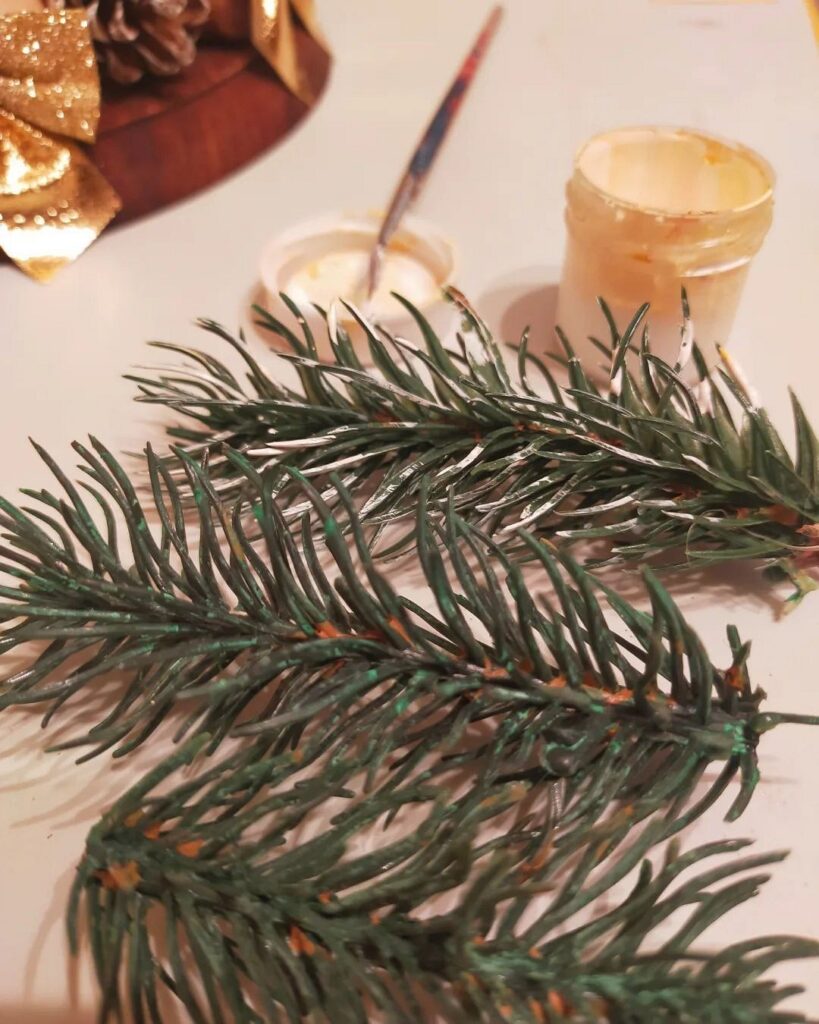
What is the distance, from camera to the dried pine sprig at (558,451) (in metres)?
0.34

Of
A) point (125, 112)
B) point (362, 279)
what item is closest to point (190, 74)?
point (125, 112)

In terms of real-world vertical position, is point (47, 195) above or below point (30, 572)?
above

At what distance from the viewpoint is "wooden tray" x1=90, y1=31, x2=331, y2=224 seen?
604 mm

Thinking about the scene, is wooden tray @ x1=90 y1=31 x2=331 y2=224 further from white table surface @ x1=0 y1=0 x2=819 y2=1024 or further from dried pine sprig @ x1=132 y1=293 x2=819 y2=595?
dried pine sprig @ x1=132 y1=293 x2=819 y2=595

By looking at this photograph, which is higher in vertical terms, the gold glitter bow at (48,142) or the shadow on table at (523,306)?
the gold glitter bow at (48,142)

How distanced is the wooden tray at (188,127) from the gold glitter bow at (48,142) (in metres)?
0.02

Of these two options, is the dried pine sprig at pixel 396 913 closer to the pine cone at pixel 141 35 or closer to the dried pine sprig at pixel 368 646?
the dried pine sprig at pixel 368 646

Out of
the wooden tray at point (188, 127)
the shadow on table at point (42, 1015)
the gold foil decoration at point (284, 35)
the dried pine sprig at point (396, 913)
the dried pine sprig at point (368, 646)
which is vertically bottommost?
the shadow on table at point (42, 1015)

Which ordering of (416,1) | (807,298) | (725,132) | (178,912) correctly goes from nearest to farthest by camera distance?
(178,912), (807,298), (725,132), (416,1)

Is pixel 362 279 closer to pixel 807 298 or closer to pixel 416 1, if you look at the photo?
pixel 807 298

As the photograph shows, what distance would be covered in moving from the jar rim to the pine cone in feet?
0.99

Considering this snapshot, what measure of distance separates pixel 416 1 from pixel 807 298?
653mm

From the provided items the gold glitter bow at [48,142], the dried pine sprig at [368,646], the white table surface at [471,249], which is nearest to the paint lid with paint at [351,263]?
the white table surface at [471,249]

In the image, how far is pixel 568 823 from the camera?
0.25m
